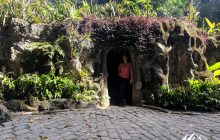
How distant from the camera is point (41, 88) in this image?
8422 millimetres

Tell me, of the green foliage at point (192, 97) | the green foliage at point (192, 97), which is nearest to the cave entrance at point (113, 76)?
the green foliage at point (192, 97)

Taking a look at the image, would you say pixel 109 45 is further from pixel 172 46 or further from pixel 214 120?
pixel 214 120

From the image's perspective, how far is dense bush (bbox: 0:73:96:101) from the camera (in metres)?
8.41

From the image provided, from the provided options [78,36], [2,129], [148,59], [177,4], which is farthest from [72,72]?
[177,4]

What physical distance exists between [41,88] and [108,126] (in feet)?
10.1

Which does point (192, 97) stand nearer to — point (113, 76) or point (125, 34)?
point (125, 34)

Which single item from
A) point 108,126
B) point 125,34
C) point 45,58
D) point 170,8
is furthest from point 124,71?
point 170,8

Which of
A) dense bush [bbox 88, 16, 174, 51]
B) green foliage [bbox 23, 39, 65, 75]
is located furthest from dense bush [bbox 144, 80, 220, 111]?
green foliage [bbox 23, 39, 65, 75]

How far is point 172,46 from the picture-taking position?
10477mm

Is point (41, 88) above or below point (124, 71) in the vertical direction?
below

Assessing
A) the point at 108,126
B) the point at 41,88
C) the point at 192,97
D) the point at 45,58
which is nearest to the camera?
the point at 108,126

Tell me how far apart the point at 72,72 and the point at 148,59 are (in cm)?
284

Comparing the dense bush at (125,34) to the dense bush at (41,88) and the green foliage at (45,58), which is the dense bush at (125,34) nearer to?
the green foliage at (45,58)

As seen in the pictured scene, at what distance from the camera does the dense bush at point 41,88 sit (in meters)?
8.41
